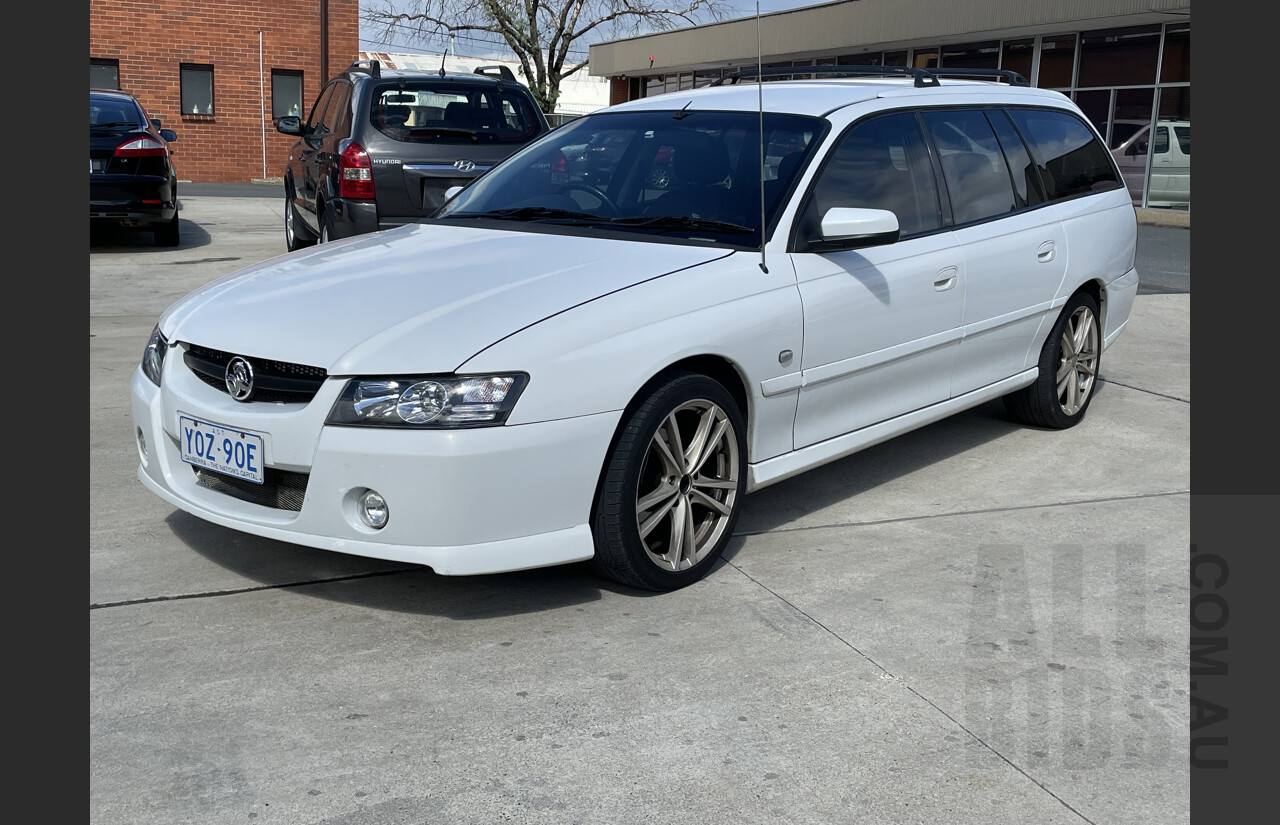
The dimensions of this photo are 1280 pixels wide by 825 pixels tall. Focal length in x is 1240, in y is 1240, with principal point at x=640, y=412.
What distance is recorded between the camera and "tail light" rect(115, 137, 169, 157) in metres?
12.4

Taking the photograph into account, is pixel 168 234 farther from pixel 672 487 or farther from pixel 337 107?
pixel 672 487

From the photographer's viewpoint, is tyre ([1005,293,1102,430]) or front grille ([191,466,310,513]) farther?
tyre ([1005,293,1102,430])

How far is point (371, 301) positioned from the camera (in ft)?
12.8

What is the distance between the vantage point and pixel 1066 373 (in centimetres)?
634

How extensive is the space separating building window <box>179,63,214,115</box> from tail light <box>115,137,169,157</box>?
63.9 feet

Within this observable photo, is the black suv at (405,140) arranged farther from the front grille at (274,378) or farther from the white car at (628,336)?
the front grille at (274,378)

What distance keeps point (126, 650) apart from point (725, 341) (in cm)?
204

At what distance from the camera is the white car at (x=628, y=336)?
3.56 metres

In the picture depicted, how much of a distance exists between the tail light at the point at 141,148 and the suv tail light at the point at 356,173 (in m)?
4.19

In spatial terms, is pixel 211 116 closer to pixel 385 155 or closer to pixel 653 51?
pixel 653 51

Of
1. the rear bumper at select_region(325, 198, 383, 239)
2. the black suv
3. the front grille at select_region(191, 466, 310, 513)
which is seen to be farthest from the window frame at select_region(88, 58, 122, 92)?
the front grille at select_region(191, 466, 310, 513)

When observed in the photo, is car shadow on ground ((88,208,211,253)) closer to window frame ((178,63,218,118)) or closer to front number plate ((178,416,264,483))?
Answer: front number plate ((178,416,264,483))

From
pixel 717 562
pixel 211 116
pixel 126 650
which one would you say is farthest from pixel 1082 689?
pixel 211 116

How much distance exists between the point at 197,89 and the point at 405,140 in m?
23.9
